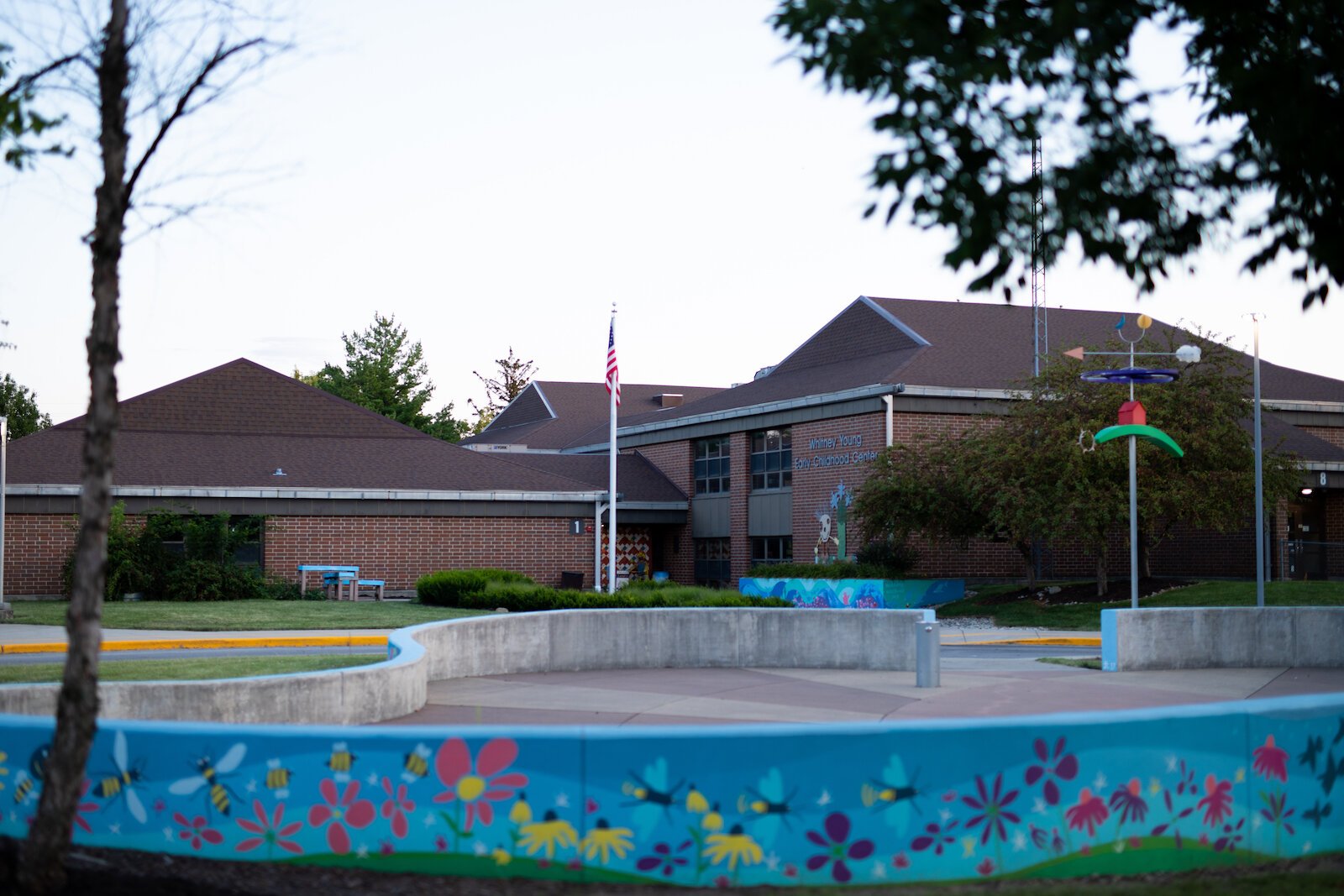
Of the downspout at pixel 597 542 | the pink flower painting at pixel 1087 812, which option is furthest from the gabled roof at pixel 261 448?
the pink flower painting at pixel 1087 812

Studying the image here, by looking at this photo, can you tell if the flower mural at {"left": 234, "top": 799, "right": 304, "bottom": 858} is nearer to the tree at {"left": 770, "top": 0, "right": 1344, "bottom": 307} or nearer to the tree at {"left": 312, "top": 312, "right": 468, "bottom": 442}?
the tree at {"left": 770, "top": 0, "right": 1344, "bottom": 307}

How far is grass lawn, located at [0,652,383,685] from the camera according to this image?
613 inches

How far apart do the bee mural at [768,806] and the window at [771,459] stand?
112 feet

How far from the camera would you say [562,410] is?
65875 millimetres

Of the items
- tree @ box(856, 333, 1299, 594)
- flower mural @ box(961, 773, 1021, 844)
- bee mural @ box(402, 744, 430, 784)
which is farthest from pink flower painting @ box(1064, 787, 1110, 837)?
tree @ box(856, 333, 1299, 594)

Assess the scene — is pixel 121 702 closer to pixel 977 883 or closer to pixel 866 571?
pixel 977 883

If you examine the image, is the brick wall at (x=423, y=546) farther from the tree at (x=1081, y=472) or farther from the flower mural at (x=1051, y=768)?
the flower mural at (x=1051, y=768)

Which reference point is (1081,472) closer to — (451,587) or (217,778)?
(451,587)

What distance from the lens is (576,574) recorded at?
39125 millimetres

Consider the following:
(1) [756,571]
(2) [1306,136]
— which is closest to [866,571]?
(1) [756,571]

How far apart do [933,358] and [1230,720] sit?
3193cm

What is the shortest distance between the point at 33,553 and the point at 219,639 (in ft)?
48.6

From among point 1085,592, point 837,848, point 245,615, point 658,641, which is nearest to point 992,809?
point 837,848

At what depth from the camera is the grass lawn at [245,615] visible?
25797 mm
